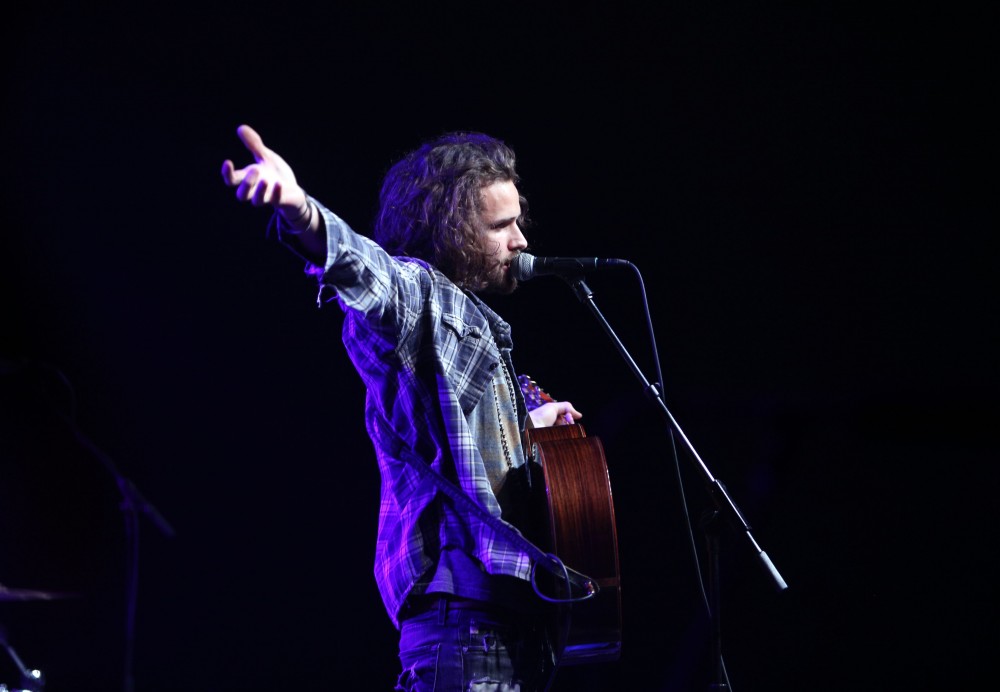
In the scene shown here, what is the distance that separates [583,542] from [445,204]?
0.94 metres

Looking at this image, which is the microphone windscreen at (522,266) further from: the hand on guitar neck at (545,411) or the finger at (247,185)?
the finger at (247,185)

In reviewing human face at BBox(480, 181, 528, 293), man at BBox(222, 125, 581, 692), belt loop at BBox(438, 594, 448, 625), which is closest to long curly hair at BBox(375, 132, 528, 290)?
human face at BBox(480, 181, 528, 293)

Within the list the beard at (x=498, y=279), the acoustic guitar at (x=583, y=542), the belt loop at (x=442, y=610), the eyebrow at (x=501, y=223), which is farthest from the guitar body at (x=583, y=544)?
the eyebrow at (x=501, y=223)

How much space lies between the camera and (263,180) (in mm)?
1545

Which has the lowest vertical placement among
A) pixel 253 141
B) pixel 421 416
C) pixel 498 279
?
pixel 421 416

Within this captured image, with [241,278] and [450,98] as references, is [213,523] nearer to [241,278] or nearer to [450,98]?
[241,278]

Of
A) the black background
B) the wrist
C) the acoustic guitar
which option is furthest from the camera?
the black background

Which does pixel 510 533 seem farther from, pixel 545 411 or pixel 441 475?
pixel 545 411

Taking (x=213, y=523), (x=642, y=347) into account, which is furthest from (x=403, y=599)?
(x=642, y=347)

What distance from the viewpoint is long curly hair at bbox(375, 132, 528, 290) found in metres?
2.34

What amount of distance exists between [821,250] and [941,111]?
797 mm

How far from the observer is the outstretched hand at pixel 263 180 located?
5.02 feet

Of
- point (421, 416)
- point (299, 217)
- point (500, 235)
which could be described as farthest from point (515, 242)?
point (299, 217)

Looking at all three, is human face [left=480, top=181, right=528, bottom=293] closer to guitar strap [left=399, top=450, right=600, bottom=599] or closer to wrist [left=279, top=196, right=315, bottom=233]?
guitar strap [left=399, top=450, right=600, bottom=599]
